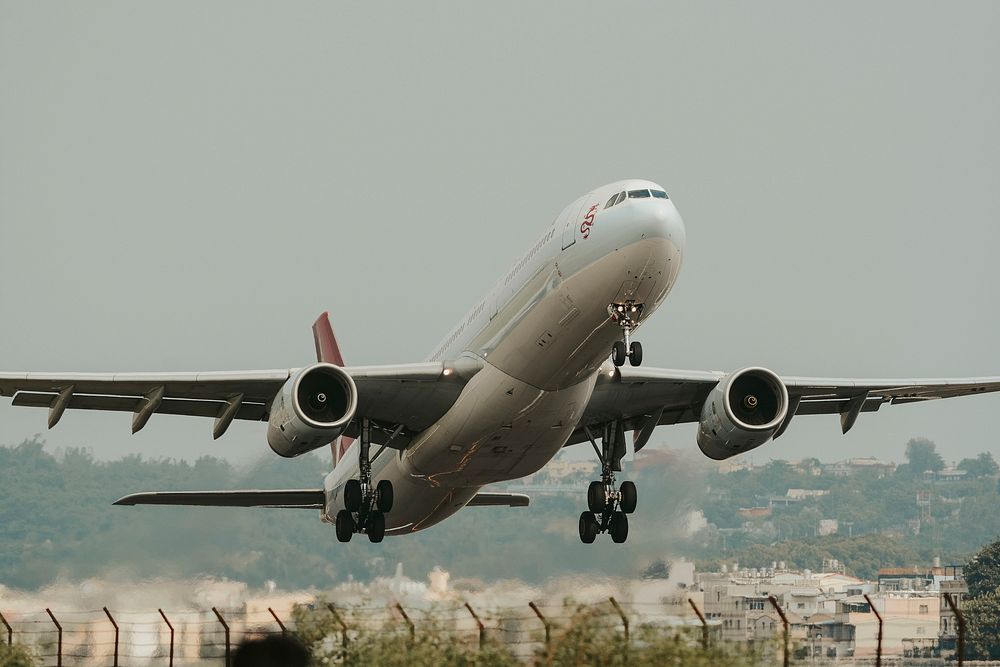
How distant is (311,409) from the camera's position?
23.8m

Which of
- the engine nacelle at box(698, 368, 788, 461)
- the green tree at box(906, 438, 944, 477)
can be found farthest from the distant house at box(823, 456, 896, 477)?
the engine nacelle at box(698, 368, 788, 461)

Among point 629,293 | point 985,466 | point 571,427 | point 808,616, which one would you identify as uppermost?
point 985,466

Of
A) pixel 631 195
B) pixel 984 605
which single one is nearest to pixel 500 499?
pixel 631 195

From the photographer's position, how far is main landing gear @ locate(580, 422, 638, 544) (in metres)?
28.0

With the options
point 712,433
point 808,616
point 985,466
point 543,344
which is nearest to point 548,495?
point 808,616

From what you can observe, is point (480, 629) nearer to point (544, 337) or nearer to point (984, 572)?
point (544, 337)

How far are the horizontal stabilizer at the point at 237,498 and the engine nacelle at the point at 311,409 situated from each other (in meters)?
5.16

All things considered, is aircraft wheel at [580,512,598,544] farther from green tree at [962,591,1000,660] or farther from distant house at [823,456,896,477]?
distant house at [823,456,896,477]

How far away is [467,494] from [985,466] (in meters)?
56.0

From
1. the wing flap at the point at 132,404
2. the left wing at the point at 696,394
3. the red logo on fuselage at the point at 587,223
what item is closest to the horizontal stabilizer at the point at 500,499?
the left wing at the point at 696,394

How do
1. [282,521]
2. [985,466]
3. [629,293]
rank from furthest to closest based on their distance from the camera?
[985,466] → [282,521] → [629,293]

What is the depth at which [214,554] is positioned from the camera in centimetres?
3350

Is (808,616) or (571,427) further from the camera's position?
(808,616)

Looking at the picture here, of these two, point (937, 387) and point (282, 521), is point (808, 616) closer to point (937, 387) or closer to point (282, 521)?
point (937, 387)
